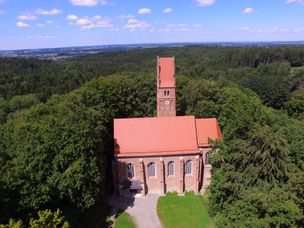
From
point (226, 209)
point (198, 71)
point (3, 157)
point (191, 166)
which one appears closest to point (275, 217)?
point (226, 209)

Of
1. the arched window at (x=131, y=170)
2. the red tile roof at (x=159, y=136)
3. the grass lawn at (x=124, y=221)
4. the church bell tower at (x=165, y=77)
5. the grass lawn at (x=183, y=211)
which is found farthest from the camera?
the church bell tower at (x=165, y=77)

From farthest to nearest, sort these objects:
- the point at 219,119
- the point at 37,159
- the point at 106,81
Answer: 1. the point at 106,81
2. the point at 219,119
3. the point at 37,159

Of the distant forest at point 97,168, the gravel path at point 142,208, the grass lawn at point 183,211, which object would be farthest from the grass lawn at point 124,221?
the grass lawn at point 183,211

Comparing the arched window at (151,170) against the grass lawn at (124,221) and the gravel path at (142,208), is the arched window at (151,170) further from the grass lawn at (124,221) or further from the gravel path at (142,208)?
the grass lawn at (124,221)

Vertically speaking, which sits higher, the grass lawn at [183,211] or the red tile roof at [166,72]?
the red tile roof at [166,72]

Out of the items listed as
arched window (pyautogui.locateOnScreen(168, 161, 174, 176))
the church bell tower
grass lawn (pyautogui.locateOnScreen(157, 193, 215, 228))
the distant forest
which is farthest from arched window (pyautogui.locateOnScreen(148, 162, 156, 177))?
the church bell tower

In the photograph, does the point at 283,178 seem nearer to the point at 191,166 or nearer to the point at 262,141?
the point at 262,141
